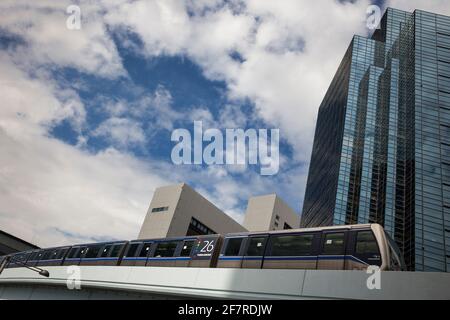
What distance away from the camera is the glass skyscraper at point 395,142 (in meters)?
63.3

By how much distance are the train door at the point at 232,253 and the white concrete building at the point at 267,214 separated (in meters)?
75.1

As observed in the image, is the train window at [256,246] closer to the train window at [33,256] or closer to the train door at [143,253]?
the train door at [143,253]

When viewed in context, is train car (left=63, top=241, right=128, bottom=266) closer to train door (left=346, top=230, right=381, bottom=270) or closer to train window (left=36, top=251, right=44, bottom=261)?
train window (left=36, top=251, right=44, bottom=261)

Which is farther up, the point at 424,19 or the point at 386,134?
the point at 424,19

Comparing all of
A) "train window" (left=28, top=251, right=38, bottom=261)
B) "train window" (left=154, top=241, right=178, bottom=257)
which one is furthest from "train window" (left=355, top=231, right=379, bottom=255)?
"train window" (left=28, top=251, right=38, bottom=261)

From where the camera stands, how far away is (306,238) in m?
13.8

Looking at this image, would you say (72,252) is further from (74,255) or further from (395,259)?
(395,259)

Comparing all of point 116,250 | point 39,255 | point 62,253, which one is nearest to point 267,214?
point 39,255

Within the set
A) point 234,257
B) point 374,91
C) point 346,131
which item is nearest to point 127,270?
point 234,257
